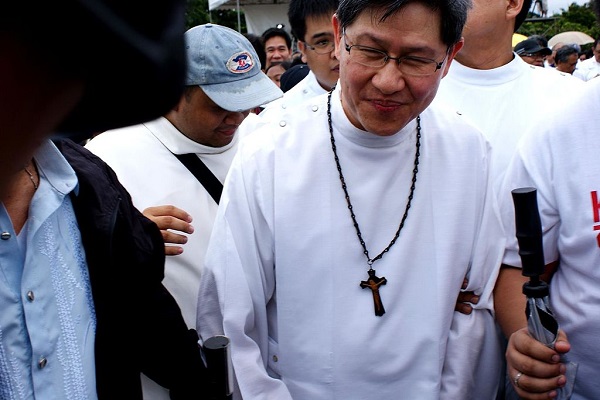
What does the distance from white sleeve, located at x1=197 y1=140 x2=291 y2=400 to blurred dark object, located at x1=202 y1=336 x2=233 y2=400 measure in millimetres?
253

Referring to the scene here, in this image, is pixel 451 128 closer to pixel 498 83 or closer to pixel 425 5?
pixel 425 5

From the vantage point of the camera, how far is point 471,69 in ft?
8.54

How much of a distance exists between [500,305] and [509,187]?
0.41 m

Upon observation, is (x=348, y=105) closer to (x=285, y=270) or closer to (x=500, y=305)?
(x=285, y=270)

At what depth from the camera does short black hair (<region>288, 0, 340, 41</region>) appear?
3893mm

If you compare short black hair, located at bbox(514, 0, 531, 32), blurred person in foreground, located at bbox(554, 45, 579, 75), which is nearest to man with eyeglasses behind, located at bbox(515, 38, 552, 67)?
blurred person in foreground, located at bbox(554, 45, 579, 75)

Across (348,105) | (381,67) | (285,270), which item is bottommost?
(285,270)

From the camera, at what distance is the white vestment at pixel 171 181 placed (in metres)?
2.15

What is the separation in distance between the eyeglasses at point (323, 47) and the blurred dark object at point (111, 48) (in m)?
3.47

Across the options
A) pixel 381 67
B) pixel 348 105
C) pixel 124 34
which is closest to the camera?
pixel 124 34

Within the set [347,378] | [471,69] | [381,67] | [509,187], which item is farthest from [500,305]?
[471,69]

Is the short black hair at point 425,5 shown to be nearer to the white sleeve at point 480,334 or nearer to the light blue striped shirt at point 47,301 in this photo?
the white sleeve at point 480,334

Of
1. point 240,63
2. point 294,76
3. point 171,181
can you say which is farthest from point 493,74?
point 294,76

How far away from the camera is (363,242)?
6.08ft
